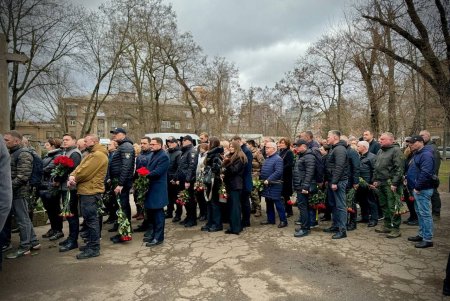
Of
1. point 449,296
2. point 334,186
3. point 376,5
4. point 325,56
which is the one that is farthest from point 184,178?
point 325,56

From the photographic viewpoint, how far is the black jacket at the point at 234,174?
6.02m

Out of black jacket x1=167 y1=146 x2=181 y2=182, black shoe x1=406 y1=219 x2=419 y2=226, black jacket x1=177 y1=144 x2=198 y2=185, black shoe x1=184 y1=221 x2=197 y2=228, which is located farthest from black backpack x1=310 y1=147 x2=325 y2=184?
black jacket x1=167 y1=146 x2=181 y2=182

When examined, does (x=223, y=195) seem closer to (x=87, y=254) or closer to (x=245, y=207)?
(x=245, y=207)

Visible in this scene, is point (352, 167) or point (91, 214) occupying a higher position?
point (352, 167)

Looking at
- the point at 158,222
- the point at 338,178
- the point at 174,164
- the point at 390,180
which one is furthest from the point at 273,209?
the point at 158,222

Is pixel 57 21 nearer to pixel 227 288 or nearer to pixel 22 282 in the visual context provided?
pixel 22 282

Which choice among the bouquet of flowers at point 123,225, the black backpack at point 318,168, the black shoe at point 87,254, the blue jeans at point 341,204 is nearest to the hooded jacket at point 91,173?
the bouquet of flowers at point 123,225

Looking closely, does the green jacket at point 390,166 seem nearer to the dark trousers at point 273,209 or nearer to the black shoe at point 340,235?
the black shoe at point 340,235

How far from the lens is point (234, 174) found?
19.9ft

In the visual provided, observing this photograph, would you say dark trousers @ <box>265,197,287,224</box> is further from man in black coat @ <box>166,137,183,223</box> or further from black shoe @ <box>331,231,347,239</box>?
man in black coat @ <box>166,137,183,223</box>

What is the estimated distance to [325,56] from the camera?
23.5 metres

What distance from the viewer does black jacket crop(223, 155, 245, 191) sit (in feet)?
19.7

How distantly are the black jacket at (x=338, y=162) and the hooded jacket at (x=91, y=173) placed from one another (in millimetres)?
4214

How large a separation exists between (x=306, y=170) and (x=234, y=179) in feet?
4.83
